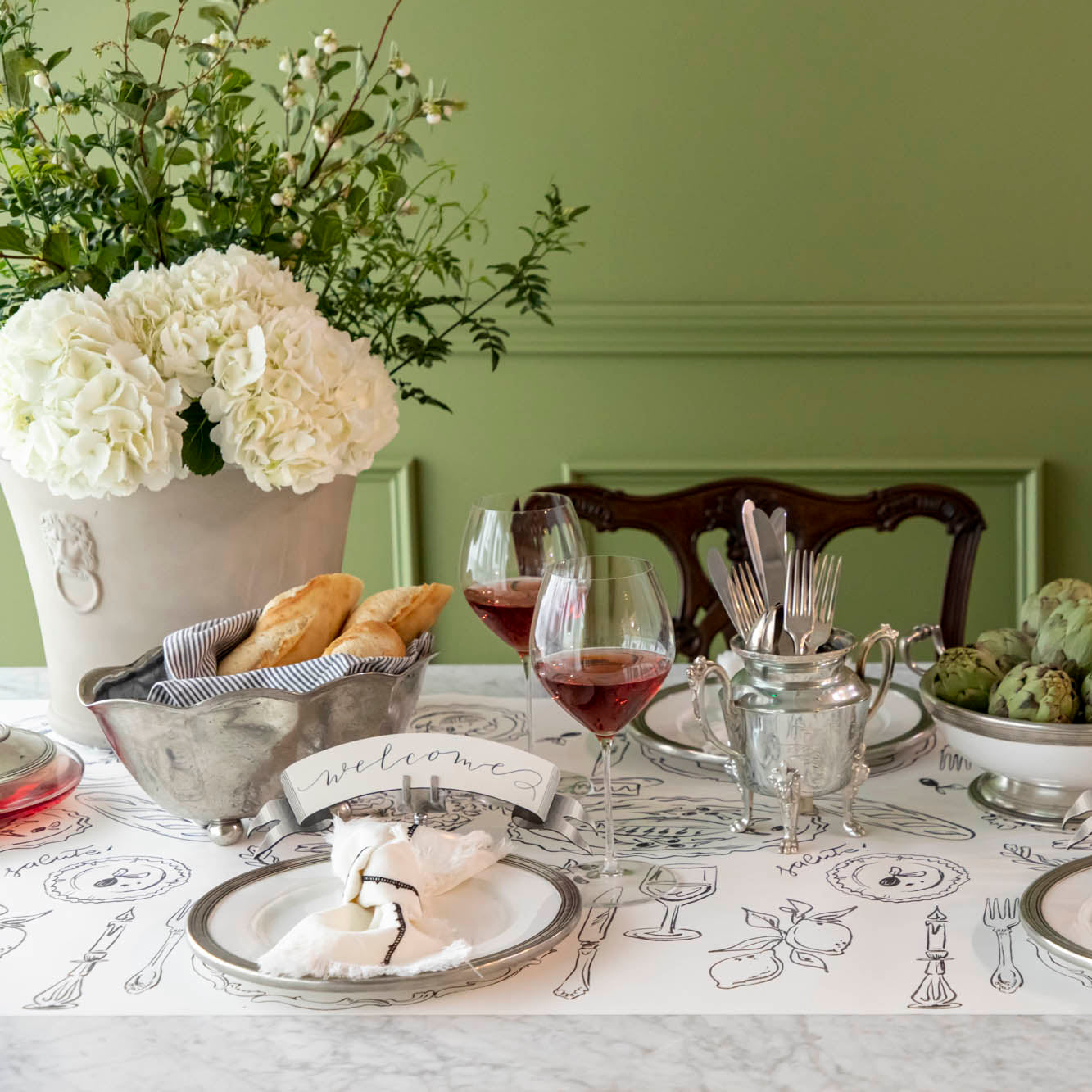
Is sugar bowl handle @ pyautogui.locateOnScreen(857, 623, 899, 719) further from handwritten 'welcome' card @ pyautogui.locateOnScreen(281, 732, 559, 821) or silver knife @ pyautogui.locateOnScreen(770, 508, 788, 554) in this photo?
handwritten 'welcome' card @ pyautogui.locateOnScreen(281, 732, 559, 821)

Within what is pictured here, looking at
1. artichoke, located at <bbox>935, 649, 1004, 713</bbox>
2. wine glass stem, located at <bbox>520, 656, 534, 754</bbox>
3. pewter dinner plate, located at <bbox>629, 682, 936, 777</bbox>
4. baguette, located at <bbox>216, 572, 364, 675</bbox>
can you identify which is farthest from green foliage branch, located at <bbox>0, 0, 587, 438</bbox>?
artichoke, located at <bbox>935, 649, 1004, 713</bbox>

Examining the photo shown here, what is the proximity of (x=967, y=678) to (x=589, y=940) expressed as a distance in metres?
0.37

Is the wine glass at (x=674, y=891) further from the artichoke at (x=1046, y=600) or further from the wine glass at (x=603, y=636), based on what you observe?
the artichoke at (x=1046, y=600)

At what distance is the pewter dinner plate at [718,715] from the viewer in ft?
3.54

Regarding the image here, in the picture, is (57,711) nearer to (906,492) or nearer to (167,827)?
(167,827)

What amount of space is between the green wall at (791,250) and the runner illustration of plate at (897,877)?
5.81 ft

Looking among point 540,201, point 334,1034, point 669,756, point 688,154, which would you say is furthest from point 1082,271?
point 334,1034

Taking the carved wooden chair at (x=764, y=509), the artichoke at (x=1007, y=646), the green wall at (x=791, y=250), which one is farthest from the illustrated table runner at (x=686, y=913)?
the green wall at (x=791, y=250)

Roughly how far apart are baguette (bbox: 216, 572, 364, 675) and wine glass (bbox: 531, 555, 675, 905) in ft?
0.83

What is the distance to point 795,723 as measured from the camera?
0.90 m

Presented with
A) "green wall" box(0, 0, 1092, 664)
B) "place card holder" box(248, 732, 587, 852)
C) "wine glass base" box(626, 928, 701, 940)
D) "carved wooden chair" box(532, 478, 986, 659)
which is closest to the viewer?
"wine glass base" box(626, 928, 701, 940)

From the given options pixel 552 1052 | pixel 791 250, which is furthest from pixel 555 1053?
pixel 791 250

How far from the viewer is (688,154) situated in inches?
100

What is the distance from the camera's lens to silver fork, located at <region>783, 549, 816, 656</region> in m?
0.92
